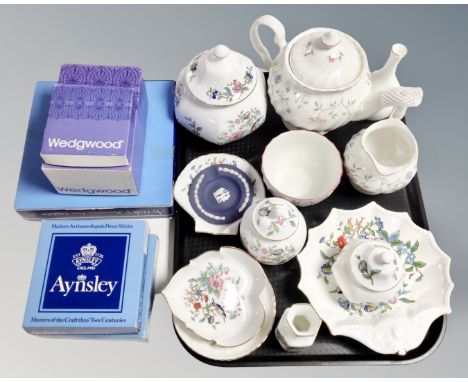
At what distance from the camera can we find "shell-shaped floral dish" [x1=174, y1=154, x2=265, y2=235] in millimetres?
981

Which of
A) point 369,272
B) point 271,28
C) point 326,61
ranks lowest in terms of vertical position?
point 369,272

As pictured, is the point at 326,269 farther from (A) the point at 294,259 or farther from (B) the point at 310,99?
(B) the point at 310,99

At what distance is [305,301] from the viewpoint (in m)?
0.96

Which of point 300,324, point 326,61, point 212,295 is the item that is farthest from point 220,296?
point 326,61

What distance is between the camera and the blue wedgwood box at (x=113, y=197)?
3.32ft

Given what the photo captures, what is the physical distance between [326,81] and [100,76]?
0.45m

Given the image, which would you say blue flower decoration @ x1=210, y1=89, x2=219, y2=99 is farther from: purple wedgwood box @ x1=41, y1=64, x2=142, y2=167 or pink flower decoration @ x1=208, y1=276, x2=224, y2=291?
pink flower decoration @ x1=208, y1=276, x2=224, y2=291

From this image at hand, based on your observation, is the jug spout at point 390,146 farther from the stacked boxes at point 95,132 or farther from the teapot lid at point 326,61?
the stacked boxes at point 95,132

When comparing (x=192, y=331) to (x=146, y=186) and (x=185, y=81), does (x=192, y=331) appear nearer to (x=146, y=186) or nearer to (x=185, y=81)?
(x=146, y=186)

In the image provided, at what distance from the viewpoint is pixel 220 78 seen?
3.05 ft

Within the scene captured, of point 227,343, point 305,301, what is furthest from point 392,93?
point 227,343

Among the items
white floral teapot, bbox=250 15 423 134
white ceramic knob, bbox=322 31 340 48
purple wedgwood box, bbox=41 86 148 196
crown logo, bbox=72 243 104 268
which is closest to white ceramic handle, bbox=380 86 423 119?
white floral teapot, bbox=250 15 423 134

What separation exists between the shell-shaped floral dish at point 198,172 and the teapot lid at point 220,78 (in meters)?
0.14

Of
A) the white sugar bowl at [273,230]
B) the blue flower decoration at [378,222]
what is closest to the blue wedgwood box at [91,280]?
the white sugar bowl at [273,230]
